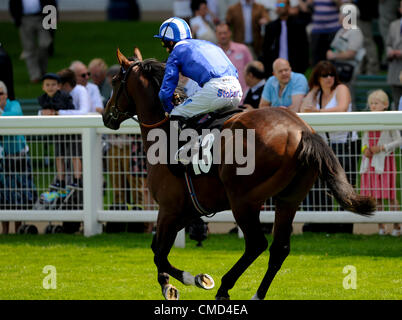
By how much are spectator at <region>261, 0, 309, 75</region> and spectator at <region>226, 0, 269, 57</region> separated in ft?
7.06

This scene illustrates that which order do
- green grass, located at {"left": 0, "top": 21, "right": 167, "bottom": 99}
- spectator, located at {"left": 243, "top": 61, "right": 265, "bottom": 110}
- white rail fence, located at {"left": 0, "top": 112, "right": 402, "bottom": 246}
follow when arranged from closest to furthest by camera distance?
white rail fence, located at {"left": 0, "top": 112, "right": 402, "bottom": 246}, spectator, located at {"left": 243, "top": 61, "right": 265, "bottom": 110}, green grass, located at {"left": 0, "top": 21, "right": 167, "bottom": 99}

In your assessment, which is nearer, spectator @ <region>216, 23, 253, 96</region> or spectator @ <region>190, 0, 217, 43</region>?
spectator @ <region>216, 23, 253, 96</region>

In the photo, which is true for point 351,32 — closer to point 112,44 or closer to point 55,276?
point 55,276

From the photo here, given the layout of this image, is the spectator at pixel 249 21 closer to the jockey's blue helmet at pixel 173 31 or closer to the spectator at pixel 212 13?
the spectator at pixel 212 13

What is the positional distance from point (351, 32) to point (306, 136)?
590cm

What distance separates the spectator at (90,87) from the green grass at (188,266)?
6.63 feet

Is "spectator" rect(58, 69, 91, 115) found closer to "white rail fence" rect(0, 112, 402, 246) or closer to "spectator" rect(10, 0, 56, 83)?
"white rail fence" rect(0, 112, 402, 246)

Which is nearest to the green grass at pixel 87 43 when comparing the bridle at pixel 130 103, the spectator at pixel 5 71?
the spectator at pixel 5 71

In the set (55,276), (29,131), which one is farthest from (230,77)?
(29,131)

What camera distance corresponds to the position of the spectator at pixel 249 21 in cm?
1402

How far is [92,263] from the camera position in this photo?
27.1 ft

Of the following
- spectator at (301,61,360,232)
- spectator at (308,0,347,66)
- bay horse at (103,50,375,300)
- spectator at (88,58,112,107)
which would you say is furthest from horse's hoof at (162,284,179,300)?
spectator at (308,0,347,66)

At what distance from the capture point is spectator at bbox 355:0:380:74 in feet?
46.7

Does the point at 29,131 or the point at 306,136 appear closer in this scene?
the point at 306,136
